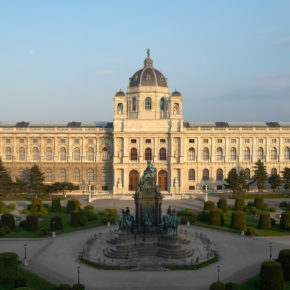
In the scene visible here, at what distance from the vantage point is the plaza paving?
85.3 ft

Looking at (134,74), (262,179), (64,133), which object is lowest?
(262,179)

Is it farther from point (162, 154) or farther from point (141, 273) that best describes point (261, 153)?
point (141, 273)

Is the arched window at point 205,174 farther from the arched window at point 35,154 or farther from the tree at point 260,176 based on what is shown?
the arched window at point 35,154

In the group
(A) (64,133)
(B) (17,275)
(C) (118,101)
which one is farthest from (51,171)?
(B) (17,275)

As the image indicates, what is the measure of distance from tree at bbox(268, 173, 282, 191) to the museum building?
5779mm

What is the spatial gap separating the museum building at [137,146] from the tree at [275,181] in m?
5.78

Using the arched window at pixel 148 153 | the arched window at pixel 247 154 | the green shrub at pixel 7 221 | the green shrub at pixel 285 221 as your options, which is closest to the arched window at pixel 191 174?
the arched window at pixel 148 153

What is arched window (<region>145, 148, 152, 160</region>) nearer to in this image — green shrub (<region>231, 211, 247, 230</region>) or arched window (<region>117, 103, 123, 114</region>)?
arched window (<region>117, 103, 123, 114</region>)

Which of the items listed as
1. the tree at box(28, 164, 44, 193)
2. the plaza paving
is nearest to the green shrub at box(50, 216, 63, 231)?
the plaza paving

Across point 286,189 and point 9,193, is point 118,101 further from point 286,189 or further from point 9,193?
point 286,189

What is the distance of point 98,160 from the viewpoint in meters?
77.2

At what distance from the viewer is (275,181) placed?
70.4 metres

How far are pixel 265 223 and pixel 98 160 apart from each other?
42255mm

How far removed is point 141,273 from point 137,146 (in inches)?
1868
